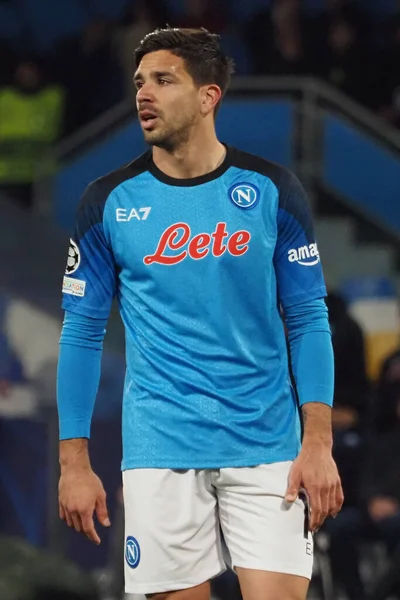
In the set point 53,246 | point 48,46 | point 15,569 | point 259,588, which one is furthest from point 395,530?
point 48,46

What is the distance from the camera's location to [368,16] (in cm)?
819

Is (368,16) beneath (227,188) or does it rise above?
above

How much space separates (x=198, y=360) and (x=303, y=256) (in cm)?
36

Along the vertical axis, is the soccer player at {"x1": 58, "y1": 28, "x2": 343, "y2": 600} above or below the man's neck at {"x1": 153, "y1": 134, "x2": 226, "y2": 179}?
below

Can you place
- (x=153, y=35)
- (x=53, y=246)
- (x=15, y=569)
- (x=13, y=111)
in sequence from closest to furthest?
(x=153, y=35) → (x=15, y=569) → (x=53, y=246) → (x=13, y=111)

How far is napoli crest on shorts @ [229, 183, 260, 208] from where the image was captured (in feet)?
10.1

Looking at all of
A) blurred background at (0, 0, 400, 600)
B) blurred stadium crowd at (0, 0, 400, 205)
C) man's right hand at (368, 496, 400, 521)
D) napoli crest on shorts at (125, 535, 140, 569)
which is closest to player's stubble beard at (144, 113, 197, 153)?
napoli crest on shorts at (125, 535, 140, 569)

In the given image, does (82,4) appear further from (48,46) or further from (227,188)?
(227,188)

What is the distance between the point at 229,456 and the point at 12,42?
6.16 m

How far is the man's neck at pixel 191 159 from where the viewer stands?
312 centimetres

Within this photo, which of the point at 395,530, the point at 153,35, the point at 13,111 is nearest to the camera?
the point at 153,35

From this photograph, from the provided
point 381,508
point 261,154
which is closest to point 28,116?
point 261,154

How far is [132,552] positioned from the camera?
3074 millimetres

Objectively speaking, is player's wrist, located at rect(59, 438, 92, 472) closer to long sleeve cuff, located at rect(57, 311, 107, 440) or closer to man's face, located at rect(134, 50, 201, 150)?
long sleeve cuff, located at rect(57, 311, 107, 440)
